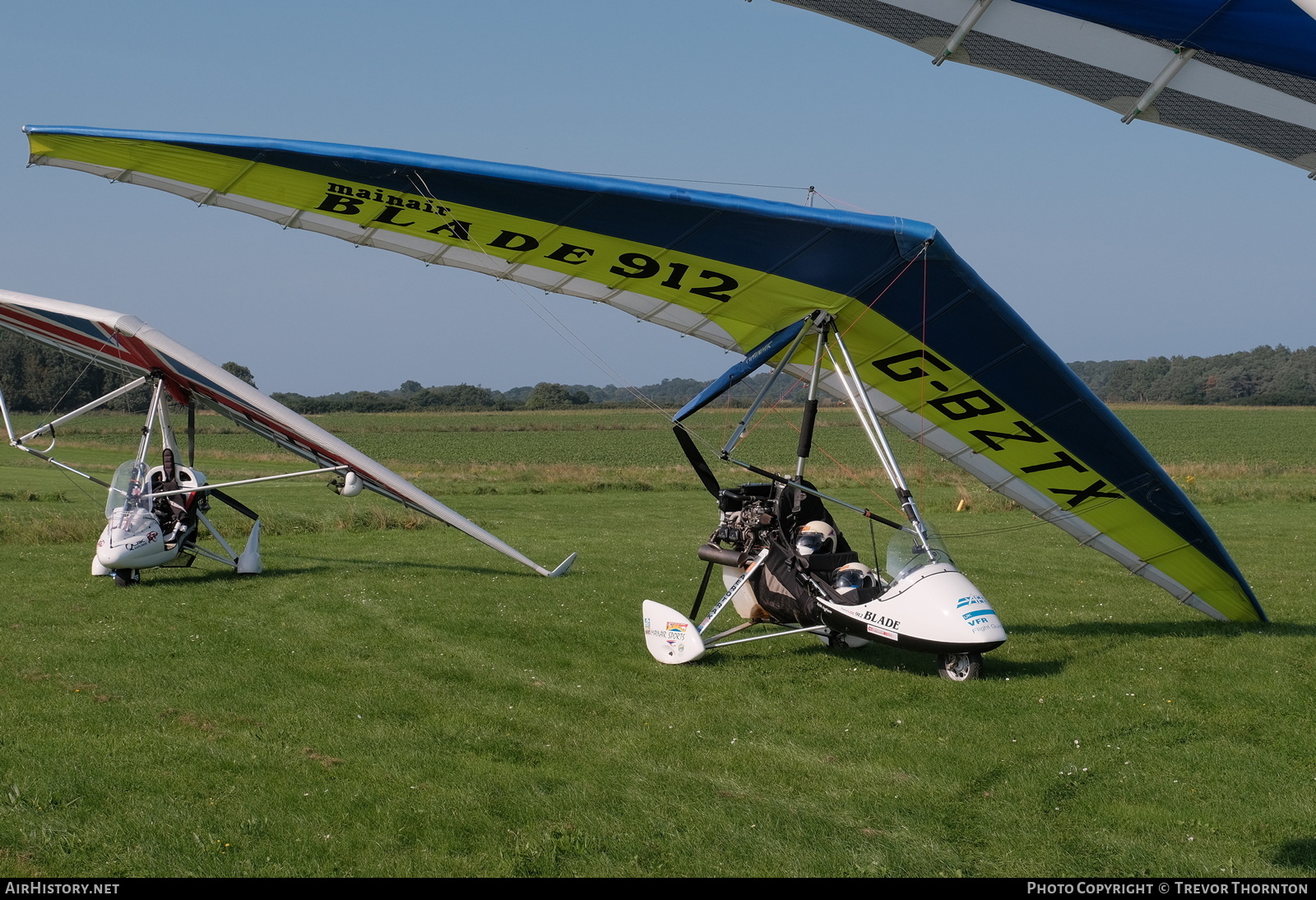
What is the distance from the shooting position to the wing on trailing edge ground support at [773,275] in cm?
709

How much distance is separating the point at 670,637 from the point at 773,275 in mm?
3175

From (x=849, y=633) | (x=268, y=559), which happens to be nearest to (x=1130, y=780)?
(x=849, y=633)

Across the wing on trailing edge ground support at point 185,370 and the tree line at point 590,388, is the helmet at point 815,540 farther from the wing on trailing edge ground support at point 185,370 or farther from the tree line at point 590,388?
the tree line at point 590,388

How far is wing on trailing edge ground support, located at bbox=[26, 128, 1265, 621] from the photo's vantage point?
23.2ft

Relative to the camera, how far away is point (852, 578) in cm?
819

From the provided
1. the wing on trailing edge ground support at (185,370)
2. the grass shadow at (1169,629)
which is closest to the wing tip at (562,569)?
the wing on trailing edge ground support at (185,370)

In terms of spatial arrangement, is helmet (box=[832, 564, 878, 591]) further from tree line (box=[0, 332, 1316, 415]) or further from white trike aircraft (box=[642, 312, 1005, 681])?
tree line (box=[0, 332, 1316, 415])

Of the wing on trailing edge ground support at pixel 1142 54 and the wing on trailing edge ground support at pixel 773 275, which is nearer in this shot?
the wing on trailing edge ground support at pixel 1142 54

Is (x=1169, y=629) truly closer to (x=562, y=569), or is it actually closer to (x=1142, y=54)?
(x=562, y=569)

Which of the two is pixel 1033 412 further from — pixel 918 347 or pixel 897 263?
pixel 897 263

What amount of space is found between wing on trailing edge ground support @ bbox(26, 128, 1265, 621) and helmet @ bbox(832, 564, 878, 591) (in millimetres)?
2020

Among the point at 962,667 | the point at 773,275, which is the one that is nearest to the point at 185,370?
the point at 773,275

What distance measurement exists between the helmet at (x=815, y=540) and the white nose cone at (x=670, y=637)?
1.15 meters

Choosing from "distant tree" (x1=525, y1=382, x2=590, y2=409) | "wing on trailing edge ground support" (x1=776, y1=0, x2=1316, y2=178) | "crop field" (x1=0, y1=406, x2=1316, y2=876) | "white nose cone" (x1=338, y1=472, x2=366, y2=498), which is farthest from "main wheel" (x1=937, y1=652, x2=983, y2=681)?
"distant tree" (x1=525, y1=382, x2=590, y2=409)
